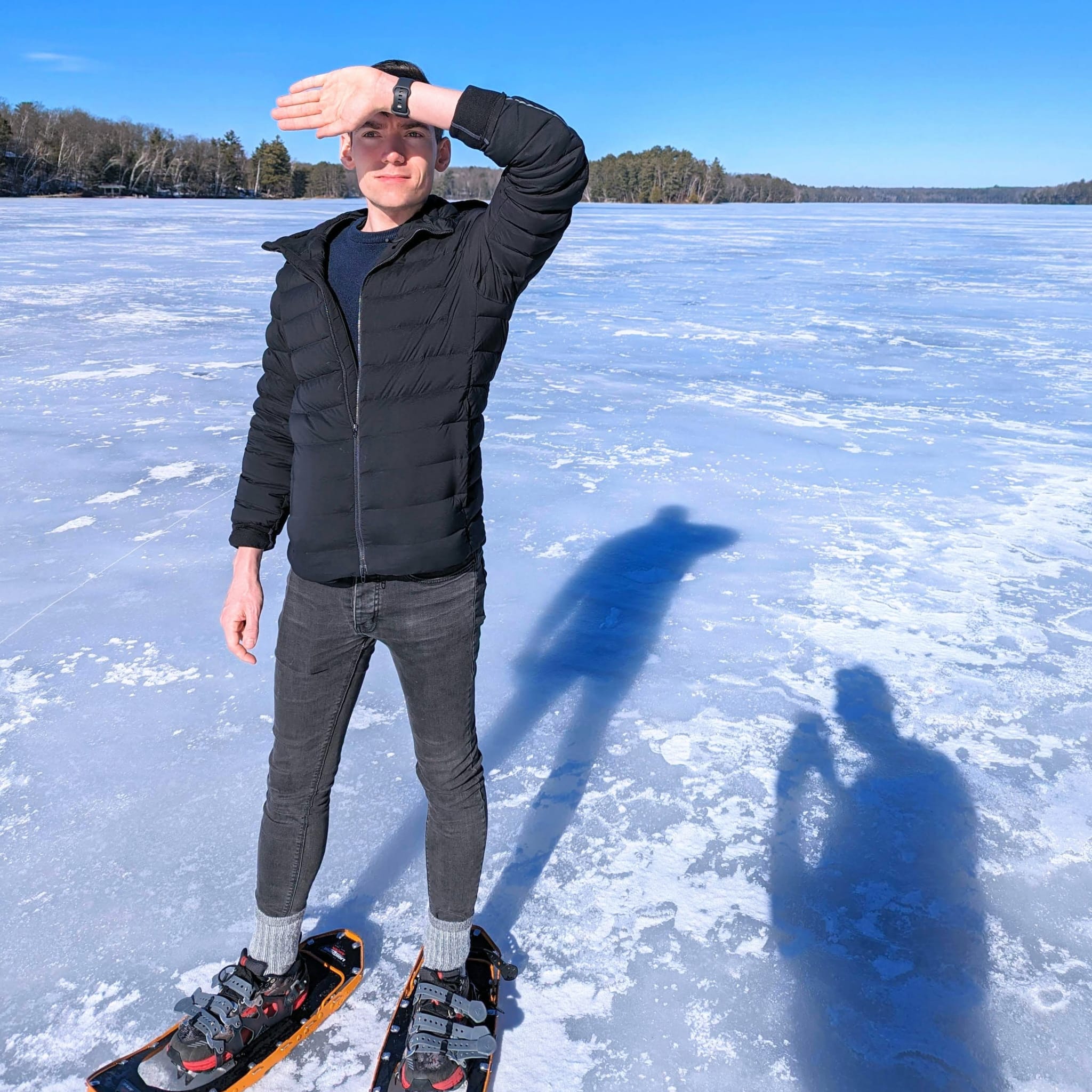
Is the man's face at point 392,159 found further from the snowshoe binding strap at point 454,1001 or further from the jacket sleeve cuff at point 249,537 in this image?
the snowshoe binding strap at point 454,1001

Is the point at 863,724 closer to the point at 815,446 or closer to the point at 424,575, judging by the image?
the point at 424,575

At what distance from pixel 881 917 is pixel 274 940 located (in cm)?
123

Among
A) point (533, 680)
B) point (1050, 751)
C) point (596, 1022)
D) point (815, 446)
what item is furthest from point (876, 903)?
point (815, 446)

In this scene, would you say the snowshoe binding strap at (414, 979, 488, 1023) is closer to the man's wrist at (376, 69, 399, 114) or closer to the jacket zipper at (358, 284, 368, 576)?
the jacket zipper at (358, 284, 368, 576)

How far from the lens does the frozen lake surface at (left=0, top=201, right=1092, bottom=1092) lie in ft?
5.50

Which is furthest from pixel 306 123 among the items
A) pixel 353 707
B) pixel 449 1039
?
pixel 449 1039

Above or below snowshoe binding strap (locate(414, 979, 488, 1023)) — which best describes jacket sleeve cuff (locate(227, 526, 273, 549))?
above

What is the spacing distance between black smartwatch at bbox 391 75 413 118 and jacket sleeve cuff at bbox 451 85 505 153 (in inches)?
2.7

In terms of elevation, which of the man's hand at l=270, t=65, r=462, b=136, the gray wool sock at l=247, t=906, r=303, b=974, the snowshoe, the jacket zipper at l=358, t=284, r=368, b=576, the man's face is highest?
the man's hand at l=270, t=65, r=462, b=136

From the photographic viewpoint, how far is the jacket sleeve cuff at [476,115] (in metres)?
1.30

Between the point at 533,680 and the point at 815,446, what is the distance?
3023 millimetres

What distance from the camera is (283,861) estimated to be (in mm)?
1558

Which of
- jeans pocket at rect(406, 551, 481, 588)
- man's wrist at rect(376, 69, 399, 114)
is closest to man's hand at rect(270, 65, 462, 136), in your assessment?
man's wrist at rect(376, 69, 399, 114)

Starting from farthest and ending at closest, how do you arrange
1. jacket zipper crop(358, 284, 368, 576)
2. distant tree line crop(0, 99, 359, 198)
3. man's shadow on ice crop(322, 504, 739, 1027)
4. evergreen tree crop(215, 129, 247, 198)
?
evergreen tree crop(215, 129, 247, 198) < distant tree line crop(0, 99, 359, 198) < man's shadow on ice crop(322, 504, 739, 1027) < jacket zipper crop(358, 284, 368, 576)
